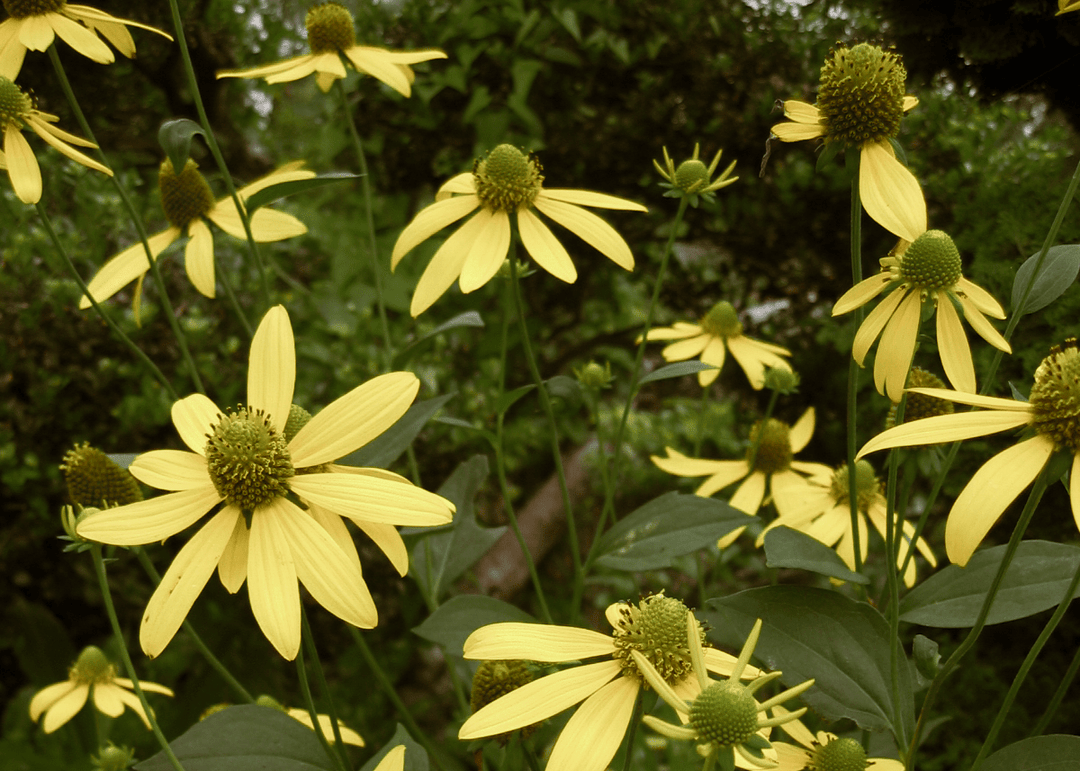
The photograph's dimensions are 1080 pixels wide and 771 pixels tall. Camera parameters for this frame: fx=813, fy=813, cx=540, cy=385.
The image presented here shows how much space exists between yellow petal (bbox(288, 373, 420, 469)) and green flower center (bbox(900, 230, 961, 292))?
1.60 feet

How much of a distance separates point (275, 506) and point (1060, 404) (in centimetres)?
62

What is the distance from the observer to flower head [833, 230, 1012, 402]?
0.76m

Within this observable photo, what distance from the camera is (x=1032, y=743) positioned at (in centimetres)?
72

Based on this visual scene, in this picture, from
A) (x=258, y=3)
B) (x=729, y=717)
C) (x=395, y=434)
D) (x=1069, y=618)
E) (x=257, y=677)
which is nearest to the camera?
(x=729, y=717)

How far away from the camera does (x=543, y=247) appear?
0.95 m

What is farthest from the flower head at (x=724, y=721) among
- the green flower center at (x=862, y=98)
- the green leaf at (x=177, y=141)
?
the green leaf at (x=177, y=141)

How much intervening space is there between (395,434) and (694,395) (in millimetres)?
1807

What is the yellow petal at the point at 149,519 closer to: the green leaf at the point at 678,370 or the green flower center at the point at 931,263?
the green leaf at the point at 678,370

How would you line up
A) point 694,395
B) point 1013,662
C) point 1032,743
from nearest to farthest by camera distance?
point 1032,743 → point 1013,662 → point 694,395

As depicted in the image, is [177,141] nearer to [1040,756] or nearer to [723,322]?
[723,322]

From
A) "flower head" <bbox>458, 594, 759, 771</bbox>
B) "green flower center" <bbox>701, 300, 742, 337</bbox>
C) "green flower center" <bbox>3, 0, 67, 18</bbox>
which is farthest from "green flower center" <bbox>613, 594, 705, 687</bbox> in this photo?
"green flower center" <bbox>3, 0, 67, 18</bbox>

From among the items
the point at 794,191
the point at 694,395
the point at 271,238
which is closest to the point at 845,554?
the point at 271,238

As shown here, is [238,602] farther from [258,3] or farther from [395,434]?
[258,3]

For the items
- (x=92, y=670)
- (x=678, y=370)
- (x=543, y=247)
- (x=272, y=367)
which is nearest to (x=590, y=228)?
(x=543, y=247)
